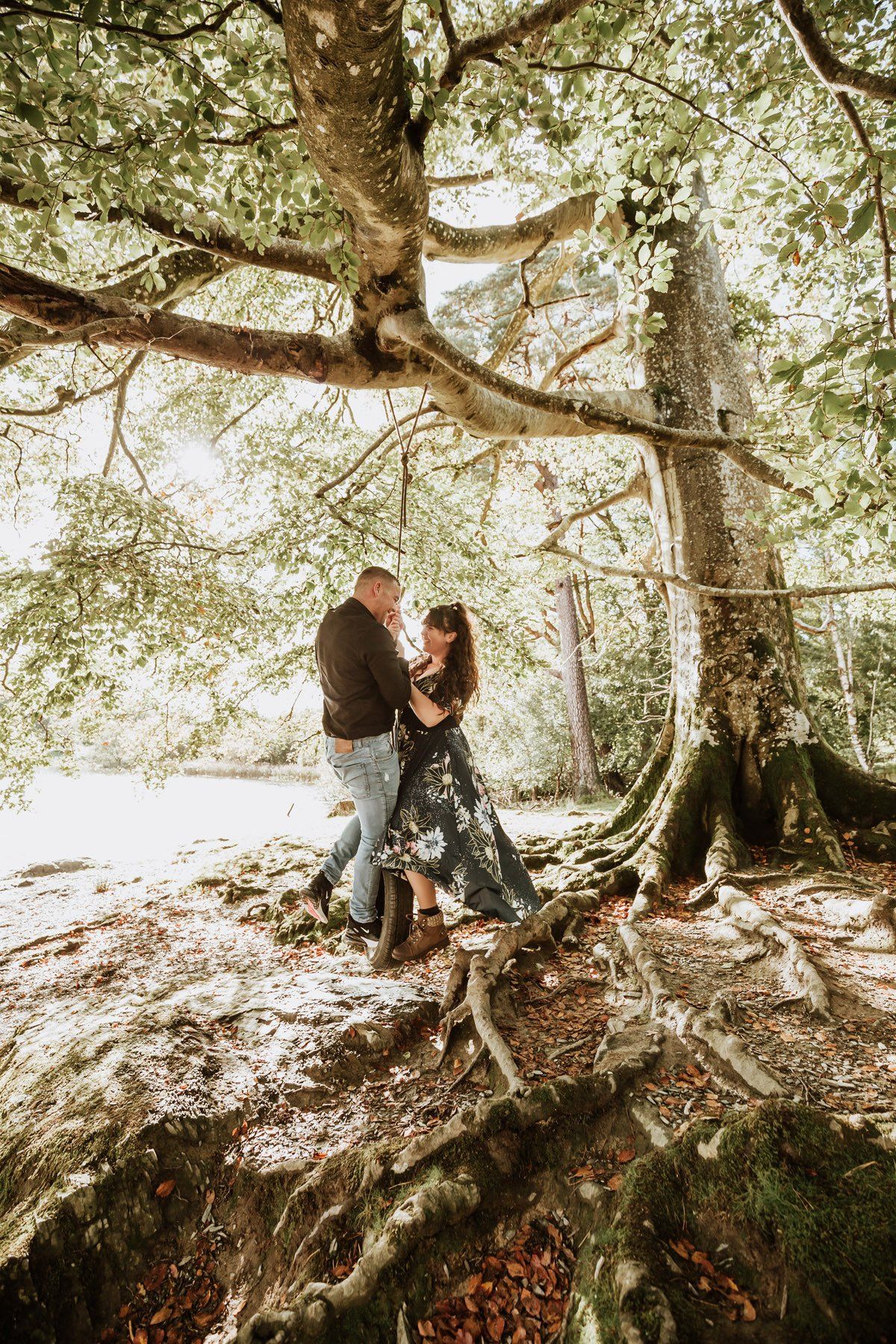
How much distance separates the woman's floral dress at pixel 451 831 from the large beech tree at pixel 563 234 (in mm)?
1669

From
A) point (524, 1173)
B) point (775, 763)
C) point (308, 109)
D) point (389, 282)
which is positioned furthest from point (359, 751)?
point (775, 763)

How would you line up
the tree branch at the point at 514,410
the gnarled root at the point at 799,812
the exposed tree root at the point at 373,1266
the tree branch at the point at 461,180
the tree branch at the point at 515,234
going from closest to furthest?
the exposed tree root at the point at 373,1266 < the tree branch at the point at 514,410 < the gnarled root at the point at 799,812 < the tree branch at the point at 515,234 < the tree branch at the point at 461,180

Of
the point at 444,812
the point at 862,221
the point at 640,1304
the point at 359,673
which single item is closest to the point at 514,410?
the point at 359,673

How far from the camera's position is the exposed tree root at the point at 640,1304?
145 centimetres

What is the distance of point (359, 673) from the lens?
3.69 metres

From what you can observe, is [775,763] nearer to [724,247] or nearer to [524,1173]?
[524,1173]

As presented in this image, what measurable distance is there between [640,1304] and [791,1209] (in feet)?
1.72

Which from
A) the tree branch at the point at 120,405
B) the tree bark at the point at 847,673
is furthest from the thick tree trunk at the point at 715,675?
the tree bark at the point at 847,673

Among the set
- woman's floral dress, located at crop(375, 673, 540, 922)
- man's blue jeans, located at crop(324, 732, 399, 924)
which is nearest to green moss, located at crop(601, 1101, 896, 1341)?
woman's floral dress, located at crop(375, 673, 540, 922)

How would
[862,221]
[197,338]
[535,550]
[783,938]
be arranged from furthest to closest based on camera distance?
[535,550] < [783,938] < [197,338] < [862,221]

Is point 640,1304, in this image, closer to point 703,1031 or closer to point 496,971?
point 703,1031

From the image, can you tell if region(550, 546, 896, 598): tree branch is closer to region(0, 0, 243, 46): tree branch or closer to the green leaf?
the green leaf

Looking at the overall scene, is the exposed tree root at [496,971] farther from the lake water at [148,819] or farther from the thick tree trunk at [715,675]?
the lake water at [148,819]

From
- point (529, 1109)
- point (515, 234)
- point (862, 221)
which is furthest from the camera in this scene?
point (515, 234)
